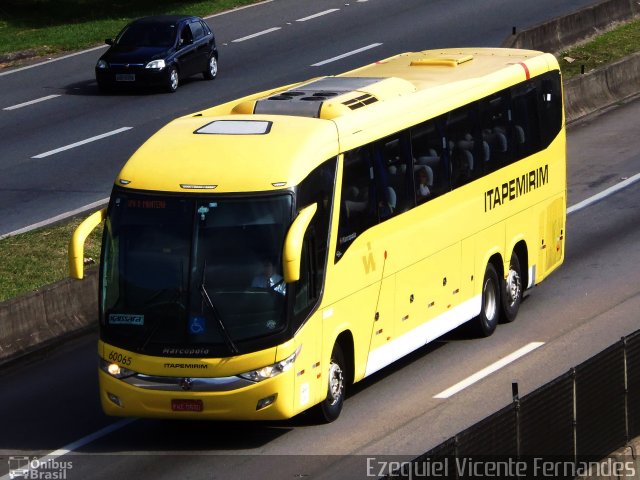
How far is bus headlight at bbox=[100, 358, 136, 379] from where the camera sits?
14039mm

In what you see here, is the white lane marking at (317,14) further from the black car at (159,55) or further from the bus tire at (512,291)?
the bus tire at (512,291)

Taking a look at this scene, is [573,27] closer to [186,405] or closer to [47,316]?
[47,316]

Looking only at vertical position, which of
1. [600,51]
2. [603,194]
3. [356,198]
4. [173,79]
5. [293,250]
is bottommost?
[603,194]

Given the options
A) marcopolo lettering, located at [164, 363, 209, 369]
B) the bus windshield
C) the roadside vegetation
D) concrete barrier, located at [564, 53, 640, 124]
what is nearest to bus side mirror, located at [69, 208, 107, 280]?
the bus windshield

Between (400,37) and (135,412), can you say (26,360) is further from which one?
Answer: (400,37)

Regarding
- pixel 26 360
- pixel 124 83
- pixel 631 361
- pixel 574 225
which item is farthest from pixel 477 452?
pixel 124 83

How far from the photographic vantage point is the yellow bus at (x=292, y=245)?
13727 mm

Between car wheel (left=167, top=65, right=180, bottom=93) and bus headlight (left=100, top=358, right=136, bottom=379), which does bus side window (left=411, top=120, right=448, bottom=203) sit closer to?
bus headlight (left=100, top=358, right=136, bottom=379)

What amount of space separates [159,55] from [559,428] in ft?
80.9

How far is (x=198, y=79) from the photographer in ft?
122

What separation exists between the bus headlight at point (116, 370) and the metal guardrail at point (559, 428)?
12.9 ft

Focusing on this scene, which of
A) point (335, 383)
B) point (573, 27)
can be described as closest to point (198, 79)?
point (573, 27)

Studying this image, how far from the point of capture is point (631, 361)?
507 inches

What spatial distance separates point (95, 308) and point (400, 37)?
22679 millimetres
